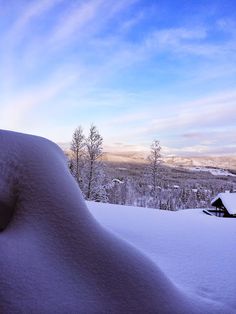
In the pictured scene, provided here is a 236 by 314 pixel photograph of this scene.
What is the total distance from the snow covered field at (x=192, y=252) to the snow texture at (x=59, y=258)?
0.36m

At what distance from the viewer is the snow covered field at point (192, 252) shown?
8.63 ft

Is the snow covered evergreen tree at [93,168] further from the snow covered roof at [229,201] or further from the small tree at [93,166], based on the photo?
the snow covered roof at [229,201]

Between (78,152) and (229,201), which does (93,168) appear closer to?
(78,152)

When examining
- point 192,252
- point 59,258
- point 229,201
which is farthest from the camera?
point 229,201

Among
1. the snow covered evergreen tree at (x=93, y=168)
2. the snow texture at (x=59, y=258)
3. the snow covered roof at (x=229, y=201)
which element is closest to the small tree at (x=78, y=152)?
the snow covered evergreen tree at (x=93, y=168)

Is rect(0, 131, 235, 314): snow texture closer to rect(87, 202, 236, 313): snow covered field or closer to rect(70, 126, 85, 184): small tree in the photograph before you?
rect(87, 202, 236, 313): snow covered field

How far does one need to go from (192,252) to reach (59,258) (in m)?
2.45

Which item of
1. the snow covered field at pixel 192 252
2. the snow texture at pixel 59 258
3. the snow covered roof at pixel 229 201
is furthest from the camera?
the snow covered roof at pixel 229 201

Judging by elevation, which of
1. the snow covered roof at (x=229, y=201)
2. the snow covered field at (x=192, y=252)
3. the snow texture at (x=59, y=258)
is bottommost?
the snow covered roof at (x=229, y=201)

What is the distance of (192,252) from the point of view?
145 inches

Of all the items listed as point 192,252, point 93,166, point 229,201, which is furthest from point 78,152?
point 192,252

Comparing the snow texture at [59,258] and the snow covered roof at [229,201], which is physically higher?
the snow texture at [59,258]

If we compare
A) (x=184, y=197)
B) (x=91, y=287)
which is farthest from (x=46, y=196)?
(x=184, y=197)

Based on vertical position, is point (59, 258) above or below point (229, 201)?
above
